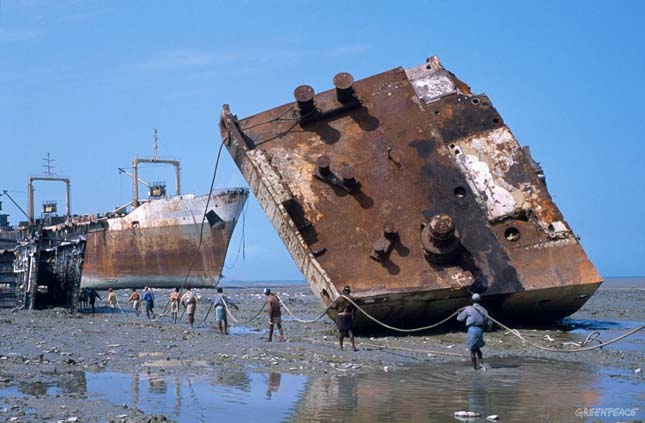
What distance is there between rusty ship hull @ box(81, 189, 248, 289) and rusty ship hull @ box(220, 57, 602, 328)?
25.8 meters

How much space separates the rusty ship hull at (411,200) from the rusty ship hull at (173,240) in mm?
25791

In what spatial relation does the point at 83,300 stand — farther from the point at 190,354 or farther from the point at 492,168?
the point at 492,168

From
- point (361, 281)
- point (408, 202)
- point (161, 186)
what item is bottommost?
point (361, 281)

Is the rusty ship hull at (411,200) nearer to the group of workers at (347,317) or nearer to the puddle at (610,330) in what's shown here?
the group of workers at (347,317)

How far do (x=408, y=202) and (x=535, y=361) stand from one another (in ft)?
13.8

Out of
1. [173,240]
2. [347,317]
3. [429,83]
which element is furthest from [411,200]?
[173,240]

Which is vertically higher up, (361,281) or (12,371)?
(361,281)

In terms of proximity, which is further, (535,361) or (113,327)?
(113,327)

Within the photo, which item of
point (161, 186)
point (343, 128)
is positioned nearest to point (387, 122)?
point (343, 128)

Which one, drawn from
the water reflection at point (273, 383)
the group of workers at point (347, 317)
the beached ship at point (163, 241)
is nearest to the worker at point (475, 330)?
the group of workers at point (347, 317)

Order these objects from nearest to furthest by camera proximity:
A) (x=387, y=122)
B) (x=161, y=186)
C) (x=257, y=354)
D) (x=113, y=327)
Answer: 1. (x=257, y=354)
2. (x=387, y=122)
3. (x=113, y=327)
4. (x=161, y=186)

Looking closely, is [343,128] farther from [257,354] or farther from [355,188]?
[257,354]

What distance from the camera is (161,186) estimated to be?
5081 cm

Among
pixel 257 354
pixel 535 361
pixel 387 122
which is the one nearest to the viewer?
pixel 535 361
